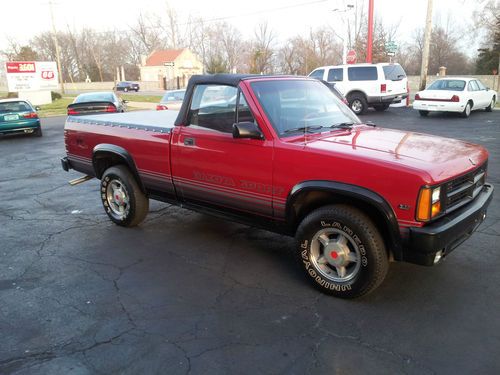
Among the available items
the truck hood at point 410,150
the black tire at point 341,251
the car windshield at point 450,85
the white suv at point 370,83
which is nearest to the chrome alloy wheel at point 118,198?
the black tire at point 341,251

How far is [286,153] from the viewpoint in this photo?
3.74 meters

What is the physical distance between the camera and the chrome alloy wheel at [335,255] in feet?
11.8

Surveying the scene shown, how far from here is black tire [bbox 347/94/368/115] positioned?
60.3 feet

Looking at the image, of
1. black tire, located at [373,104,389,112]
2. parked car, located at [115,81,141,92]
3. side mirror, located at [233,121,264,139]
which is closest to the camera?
side mirror, located at [233,121,264,139]

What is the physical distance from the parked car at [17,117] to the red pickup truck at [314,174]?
11.5 meters

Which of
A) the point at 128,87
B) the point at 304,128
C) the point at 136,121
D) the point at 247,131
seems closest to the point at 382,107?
the point at 136,121

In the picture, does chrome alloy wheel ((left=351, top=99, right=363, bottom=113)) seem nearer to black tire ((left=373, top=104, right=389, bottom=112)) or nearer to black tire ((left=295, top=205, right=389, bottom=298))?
black tire ((left=373, top=104, right=389, bottom=112))

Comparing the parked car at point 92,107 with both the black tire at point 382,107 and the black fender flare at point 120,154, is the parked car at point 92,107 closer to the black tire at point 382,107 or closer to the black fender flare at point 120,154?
the black fender flare at point 120,154

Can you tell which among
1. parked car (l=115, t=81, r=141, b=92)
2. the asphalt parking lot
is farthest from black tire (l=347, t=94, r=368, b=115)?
parked car (l=115, t=81, r=141, b=92)

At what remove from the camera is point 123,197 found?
557 cm

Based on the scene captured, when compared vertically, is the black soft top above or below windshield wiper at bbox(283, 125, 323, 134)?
above

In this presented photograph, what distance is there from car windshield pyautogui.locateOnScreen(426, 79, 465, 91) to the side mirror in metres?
15.8

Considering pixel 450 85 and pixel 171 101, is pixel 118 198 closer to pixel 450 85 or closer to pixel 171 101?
pixel 171 101

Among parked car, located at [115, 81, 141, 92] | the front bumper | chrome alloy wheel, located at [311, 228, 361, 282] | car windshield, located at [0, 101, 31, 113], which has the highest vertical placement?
parked car, located at [115, 81, 141, 92]
